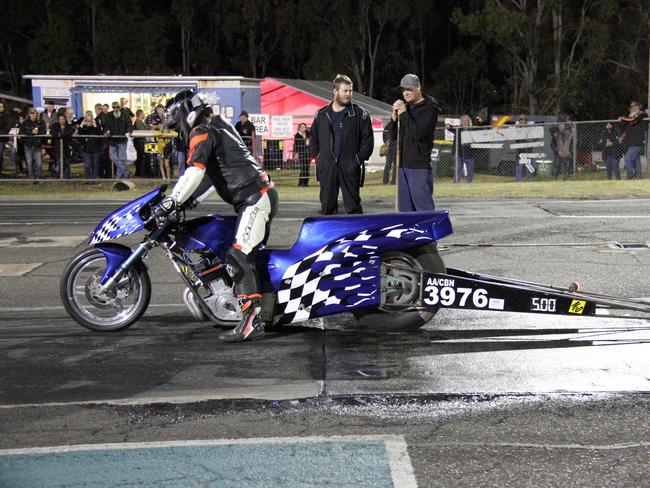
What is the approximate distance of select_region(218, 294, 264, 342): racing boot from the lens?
6797mm

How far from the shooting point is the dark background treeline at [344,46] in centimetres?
4337

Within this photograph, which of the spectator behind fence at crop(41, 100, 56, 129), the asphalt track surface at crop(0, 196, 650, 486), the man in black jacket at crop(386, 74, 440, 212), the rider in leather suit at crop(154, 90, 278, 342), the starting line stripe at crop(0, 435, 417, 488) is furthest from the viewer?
the spectator behind fence at crop(41, 100, 56, 129)

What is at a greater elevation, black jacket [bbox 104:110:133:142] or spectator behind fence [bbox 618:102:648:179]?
black jacket [bbox 104:110:133:142]

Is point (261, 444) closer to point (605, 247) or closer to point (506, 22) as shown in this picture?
point (605, 247)

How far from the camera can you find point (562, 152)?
845 inches

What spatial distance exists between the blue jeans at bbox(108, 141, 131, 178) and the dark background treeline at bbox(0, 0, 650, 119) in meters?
25.0

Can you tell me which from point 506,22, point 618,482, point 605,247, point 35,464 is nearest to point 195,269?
point 35,464

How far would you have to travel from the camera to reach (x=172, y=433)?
4926mm

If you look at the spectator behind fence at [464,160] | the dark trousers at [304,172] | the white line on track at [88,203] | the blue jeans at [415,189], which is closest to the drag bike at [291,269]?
the blue jeans at [415,189]

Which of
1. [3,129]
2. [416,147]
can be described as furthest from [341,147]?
[3,129]

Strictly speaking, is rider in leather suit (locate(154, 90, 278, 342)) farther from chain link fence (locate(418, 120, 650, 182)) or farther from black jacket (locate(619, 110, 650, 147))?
black jacket (locate(619, 110, 650, 147))

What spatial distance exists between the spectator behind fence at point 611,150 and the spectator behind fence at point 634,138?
206 mm

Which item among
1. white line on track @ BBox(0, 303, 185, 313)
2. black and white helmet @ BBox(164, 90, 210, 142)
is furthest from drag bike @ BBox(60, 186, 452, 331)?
white line on track @ BBox(0, 303, 185, 313)

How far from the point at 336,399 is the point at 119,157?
1719 centimetres
